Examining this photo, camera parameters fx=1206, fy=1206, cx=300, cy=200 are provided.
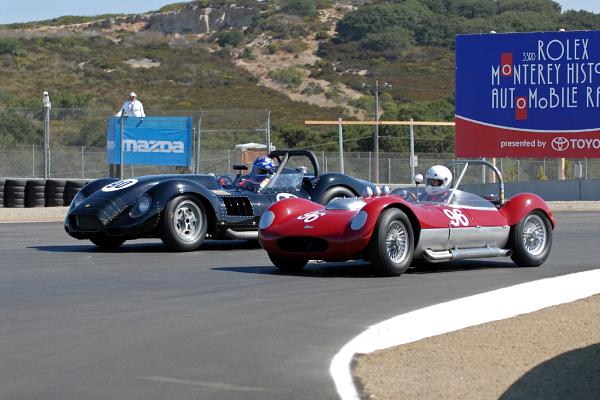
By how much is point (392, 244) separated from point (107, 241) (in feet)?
15.6

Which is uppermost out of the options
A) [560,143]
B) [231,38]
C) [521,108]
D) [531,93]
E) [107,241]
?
[231,38]

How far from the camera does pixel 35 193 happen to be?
25094 millimetres

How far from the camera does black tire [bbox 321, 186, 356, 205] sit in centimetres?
1598

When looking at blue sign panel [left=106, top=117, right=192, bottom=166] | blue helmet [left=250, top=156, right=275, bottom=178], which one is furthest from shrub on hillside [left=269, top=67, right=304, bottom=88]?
blue helmet [left=250, top=156, right=275, bottom=178]

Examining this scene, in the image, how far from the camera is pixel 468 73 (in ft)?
114

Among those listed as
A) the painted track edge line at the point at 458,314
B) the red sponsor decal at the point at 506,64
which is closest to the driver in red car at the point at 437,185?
the painted track edge line at the point at 458,314

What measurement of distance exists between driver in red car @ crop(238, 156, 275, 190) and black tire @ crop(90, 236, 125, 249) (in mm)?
1743

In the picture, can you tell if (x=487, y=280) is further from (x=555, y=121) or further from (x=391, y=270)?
(x=555, y=121)

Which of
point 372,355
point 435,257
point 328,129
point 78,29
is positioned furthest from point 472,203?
point 78,29

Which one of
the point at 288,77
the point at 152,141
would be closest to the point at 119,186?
the point at 152,141

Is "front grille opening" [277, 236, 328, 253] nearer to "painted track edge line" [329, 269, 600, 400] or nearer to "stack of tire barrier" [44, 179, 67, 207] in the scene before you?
"painted track edge line" [329, 269, 600, 400]

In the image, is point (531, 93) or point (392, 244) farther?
point (531, 93)

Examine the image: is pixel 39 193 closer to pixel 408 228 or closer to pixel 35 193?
pixel 35 193

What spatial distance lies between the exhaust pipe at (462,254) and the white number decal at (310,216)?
1147mm
